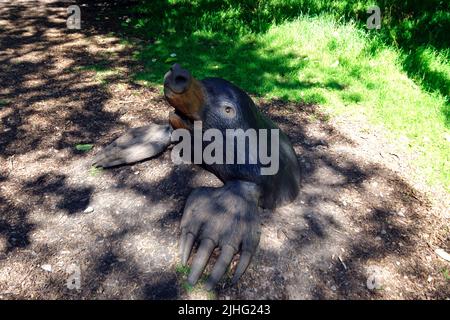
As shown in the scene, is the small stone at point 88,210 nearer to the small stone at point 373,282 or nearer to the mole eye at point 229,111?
the mole eye at point 229,111

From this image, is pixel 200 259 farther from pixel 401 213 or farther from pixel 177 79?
pixel 401 213

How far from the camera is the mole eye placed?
2.74 meters

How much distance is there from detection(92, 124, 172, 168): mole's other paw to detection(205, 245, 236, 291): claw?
1196mm

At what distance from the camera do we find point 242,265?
7.89 feet

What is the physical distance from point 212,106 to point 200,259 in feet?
3.28

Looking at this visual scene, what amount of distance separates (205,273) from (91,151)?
170cm

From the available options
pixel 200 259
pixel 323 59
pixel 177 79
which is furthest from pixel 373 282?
pixel 323 59

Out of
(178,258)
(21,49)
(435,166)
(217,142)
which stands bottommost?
(21,49)

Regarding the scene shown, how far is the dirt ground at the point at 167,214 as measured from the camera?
2.46m

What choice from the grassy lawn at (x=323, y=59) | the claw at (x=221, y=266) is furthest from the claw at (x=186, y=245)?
the grassy lawn at (x=323, y=59)

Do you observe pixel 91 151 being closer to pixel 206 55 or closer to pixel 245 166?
pixel 245 166
